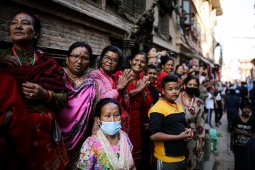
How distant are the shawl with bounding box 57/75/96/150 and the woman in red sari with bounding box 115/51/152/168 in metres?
0.73

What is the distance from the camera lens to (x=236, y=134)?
3.75m

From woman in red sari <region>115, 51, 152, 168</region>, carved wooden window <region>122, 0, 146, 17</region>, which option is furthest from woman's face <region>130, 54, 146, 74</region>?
carved wooden window <region>122, 0, 146, 17</region>

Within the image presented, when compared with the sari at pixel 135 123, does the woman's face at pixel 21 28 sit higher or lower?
higher

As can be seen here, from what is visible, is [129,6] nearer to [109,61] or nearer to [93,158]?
[109,61]

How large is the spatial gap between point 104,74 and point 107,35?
13.4 ft

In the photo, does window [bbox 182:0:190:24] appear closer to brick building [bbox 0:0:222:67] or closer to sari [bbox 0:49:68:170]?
brick building [bbox 0:0:222:67]

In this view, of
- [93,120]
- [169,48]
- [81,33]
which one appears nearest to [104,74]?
[93,120]

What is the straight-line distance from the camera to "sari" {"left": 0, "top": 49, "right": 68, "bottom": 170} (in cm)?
140

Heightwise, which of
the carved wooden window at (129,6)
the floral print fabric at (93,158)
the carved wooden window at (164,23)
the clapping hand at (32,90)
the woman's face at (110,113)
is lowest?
the floral print fabric at (93,158)

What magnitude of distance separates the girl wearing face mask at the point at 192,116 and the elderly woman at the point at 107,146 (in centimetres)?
142

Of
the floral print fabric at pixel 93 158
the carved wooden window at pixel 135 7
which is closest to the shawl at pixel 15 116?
the floral print fabric at pixel 93 158

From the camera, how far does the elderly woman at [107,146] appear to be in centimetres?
147

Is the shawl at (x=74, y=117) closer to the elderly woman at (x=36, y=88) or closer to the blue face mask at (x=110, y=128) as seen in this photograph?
the elderly woman at (x=36, y=88)

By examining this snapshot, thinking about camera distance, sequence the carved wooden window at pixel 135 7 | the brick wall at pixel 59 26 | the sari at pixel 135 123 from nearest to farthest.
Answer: the sari at pixel 135 123
the brick wall at pixel 59 26
the carved wooden window at pixel 135 7
